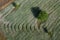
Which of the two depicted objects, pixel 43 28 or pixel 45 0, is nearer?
pixel 43 28

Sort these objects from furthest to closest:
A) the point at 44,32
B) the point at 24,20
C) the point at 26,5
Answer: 1. the point at 26,5
2. the point at 24,20
3. the point at 44,32

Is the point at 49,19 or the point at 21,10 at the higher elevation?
the point at 21,10

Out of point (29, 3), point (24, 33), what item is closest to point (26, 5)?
point (29, 3)

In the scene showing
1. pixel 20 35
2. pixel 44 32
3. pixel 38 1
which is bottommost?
pixel 44 32

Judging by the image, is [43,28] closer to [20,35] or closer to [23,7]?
[20,35]

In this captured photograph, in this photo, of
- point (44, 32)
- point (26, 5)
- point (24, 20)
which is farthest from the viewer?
point (26, 5)

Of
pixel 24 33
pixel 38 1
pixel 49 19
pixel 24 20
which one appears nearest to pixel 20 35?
pixel 24 33

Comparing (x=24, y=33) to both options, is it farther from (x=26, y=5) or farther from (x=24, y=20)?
(x=26, y=5)
